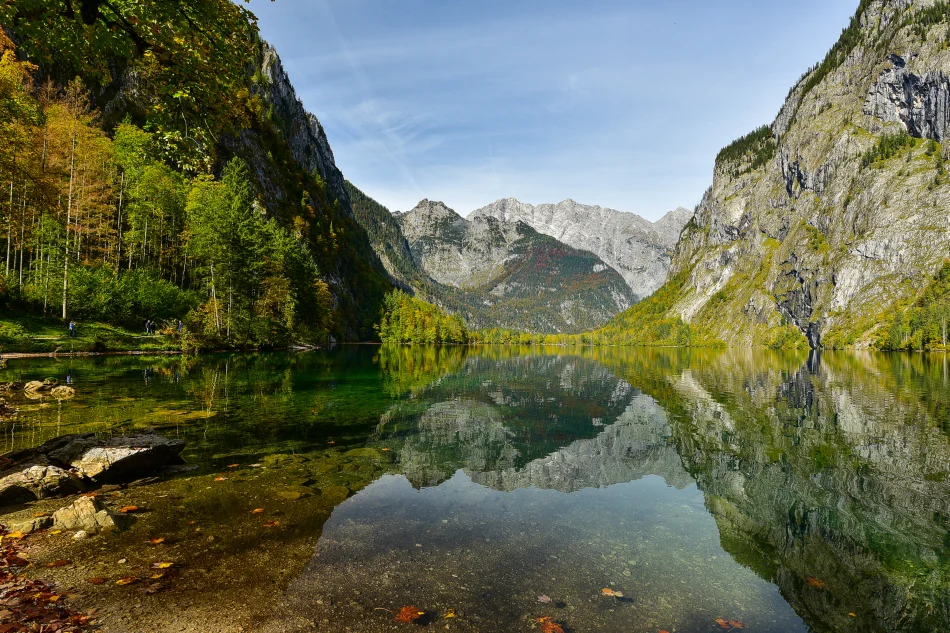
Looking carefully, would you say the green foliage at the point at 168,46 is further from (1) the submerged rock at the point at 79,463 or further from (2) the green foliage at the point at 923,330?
(2) the green foliage at the point at 923,330

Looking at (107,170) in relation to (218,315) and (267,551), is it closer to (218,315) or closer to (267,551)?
(218,315)

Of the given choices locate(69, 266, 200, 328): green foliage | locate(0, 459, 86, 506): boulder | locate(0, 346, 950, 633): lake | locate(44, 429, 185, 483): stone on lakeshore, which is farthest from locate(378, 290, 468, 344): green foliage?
locate(0, 459, 86, 506): boulder

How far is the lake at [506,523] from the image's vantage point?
6.76 m

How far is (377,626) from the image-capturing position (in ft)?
20.1

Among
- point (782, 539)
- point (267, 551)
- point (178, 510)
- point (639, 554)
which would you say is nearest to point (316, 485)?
point (178, 510)

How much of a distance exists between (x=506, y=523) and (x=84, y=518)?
8.62 meters

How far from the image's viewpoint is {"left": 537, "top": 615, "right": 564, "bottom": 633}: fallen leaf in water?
6258 mm

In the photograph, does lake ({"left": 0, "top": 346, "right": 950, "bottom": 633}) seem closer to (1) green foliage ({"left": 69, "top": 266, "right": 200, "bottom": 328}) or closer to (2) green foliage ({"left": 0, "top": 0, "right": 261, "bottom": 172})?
(2) green foliage ({"left": 0, "top": 0, "right": 261, "bottom": 172})

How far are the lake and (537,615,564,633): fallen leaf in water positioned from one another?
0.06m

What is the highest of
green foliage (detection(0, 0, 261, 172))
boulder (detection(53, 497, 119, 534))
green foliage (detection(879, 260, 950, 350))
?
green foliage (detection(0, 0, 261, 172))

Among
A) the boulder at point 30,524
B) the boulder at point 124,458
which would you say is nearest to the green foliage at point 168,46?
the boulder at point 124,458

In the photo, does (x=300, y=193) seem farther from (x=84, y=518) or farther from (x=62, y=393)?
(x=84, y=518)

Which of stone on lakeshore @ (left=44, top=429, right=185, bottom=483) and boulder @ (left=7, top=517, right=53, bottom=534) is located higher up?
stone on lakeshore @ (left=44, top=429, right=185, bottom=483)

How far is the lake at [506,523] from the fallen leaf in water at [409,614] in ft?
0.15
